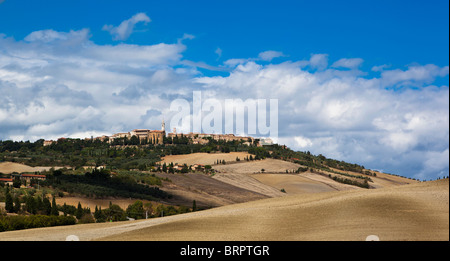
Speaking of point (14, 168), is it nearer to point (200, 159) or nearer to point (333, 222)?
point (200, 159)

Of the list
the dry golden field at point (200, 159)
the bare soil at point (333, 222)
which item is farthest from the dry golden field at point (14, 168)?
the bare soil at point (333, 222)

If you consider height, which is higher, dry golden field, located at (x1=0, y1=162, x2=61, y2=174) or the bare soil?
the bare soil

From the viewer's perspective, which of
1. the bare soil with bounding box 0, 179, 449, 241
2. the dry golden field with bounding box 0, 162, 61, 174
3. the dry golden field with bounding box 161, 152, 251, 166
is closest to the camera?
the bare soil with bounding box 0, 179, 449, 241

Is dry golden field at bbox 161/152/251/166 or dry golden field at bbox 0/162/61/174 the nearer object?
dry golden field at bbox 0/162/61/174

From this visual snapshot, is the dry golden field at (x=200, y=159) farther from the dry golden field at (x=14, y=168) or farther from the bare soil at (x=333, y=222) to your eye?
the bare soil at (x=333, y=222)

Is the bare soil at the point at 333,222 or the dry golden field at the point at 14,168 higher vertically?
the bare soil at the point at 333,222

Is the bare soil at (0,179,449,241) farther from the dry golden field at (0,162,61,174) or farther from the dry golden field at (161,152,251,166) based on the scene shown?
the dry golden field at (161,152,251,166)

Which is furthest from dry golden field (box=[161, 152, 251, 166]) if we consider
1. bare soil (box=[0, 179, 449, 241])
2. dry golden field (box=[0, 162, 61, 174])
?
bare soil (box=[0, 179, 449, 241])

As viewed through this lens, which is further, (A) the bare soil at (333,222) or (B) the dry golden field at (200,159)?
(B) the dry golden field at (200,159)

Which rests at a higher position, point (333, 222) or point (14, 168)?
point (333, 222)

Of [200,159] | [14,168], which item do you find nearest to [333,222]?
[14,168]
